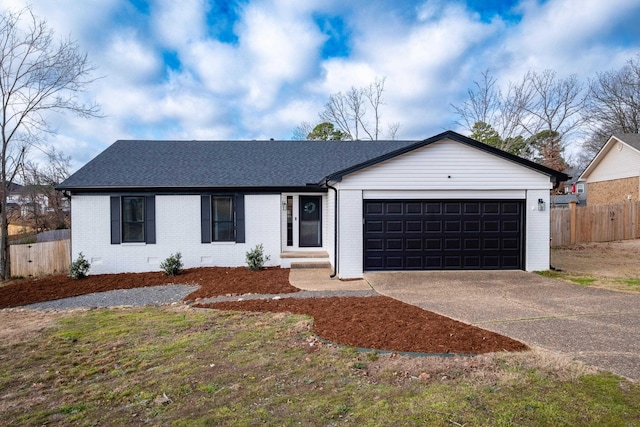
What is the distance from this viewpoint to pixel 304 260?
11.4m

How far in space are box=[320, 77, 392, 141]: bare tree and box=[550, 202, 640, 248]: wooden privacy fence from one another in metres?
13.3

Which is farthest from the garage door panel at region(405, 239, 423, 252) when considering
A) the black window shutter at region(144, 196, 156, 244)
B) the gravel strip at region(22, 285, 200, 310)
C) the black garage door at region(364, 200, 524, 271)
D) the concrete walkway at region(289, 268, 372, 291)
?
the black window shutter at region(144, 196, 156, 244)

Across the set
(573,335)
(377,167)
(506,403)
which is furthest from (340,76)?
(506,403)

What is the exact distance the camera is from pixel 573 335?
5074 mm

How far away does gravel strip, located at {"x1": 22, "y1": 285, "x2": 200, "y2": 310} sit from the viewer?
7.87 meters

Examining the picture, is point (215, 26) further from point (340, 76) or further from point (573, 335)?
point (573, 335)

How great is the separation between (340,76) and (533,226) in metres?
16.3

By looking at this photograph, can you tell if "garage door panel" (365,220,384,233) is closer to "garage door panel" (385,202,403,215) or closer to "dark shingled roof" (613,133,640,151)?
"garage door panel" (385,202,403,215)

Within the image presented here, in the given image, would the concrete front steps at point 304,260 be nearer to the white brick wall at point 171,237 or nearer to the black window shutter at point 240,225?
the white brick wall at point 171,237

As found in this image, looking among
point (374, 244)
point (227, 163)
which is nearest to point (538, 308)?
point (374, 244)

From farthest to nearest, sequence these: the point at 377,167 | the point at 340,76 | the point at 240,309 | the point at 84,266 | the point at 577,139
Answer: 1. the point at 577,139
2. the point at 340,76
3. the point at 84,266
4. the point at 377,167
5. the point at 240,309

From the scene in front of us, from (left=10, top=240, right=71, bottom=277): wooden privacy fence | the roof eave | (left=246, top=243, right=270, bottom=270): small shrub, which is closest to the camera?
the roof eave

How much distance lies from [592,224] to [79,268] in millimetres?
21080

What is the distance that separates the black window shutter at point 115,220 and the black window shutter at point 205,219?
263 cm
